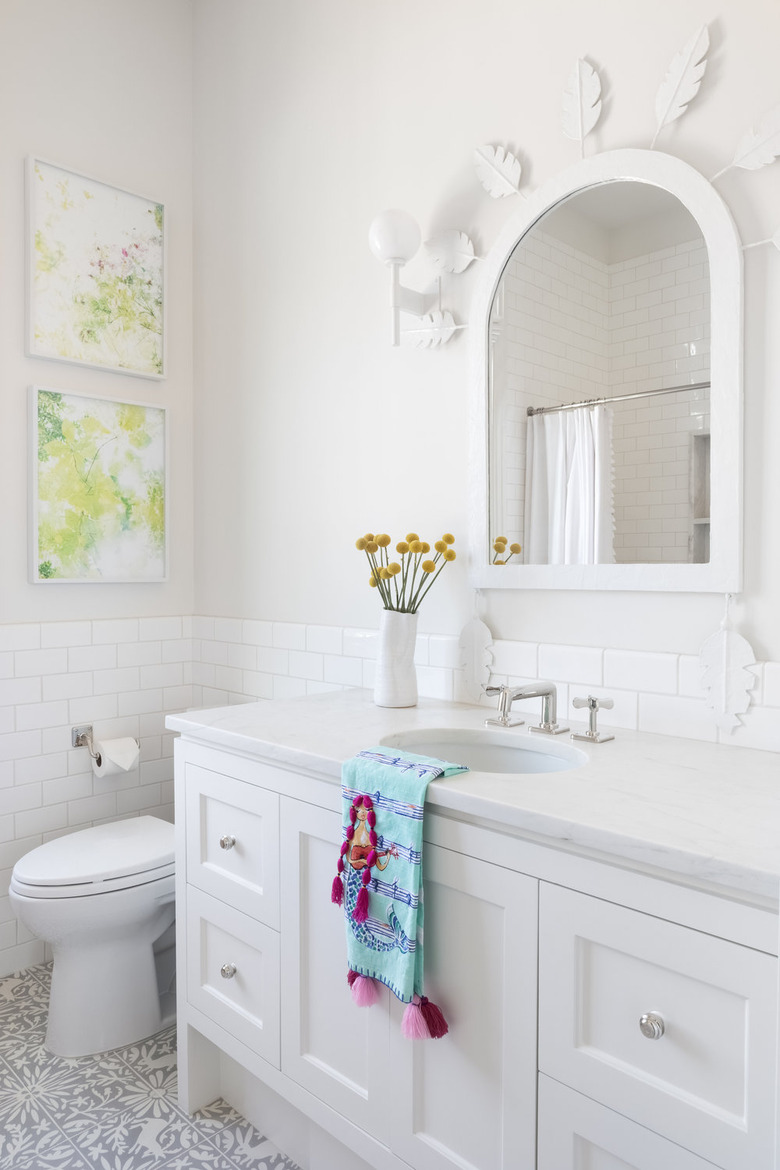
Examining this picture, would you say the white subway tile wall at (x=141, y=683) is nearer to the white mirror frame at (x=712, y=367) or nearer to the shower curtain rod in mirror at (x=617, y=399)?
the white mirror frame at (x=712, y=367)

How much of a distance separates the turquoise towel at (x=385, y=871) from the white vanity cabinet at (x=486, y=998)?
0.13 ft

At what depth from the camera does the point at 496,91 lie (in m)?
1.77

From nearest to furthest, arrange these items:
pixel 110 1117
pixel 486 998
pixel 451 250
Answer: pixel 486 998 < pixel 110 1117 < pixel 451 250

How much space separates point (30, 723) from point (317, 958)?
1.39 m

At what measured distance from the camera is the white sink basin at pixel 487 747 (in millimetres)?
1488

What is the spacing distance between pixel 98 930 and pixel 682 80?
2231 millimetres

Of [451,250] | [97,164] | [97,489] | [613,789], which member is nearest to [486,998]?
[613,789]

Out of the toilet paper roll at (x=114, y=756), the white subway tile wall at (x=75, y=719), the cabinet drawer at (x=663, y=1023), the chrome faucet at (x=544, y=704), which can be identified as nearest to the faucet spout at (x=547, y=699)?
the chrome faucet at (x=544, y=704)

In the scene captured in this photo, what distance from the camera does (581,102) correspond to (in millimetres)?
1576

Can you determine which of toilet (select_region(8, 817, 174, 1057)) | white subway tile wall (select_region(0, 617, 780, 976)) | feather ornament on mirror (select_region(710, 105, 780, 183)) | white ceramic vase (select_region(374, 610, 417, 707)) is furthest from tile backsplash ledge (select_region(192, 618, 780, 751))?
feather ornament on mirror (select_region(710, 105, 780, 183))

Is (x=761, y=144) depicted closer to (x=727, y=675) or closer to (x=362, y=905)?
(x=727, y=675)

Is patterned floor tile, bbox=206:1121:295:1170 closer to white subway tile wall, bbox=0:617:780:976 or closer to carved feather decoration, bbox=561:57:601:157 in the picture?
white subway tile wall, bbox=0:617:780:976

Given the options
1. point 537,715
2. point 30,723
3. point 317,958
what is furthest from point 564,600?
point 30,723

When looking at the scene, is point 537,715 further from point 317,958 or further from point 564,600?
point 317,958
